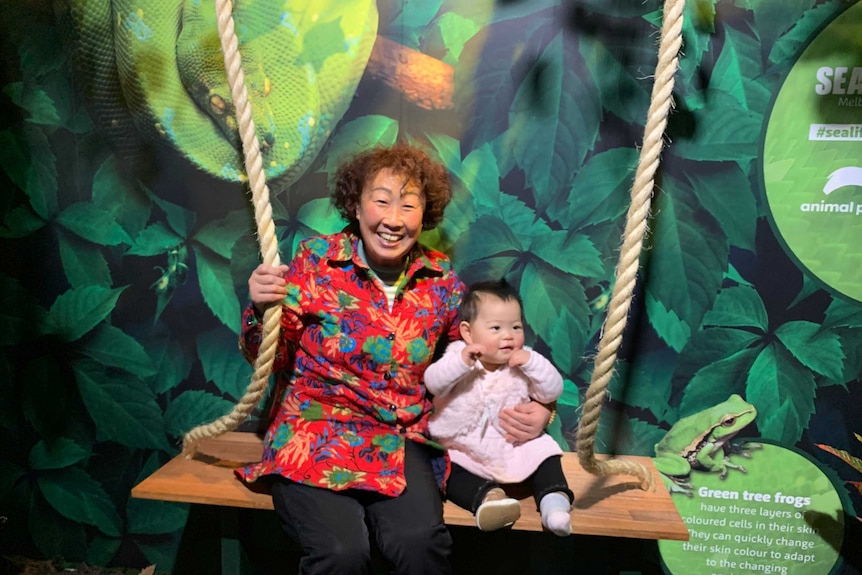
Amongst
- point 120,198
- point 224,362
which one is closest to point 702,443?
point 224,362

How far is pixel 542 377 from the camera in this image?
4.95 feet

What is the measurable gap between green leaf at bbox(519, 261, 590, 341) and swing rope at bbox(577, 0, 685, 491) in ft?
1.31

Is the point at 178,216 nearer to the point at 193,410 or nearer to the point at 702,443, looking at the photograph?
the point at 193,410

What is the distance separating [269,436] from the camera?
1560 mm

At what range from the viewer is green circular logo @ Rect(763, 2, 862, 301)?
1.56 meters

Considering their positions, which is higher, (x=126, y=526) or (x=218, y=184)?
(x=218, y=184)

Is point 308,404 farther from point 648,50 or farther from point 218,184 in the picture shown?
point 648,50

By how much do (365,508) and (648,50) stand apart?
1311 millimetres

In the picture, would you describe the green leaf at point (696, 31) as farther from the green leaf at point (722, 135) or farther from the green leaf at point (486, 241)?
the green leaf at point (486, 241)

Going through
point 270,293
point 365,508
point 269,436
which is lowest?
point 365,508

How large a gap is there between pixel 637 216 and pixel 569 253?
43cm

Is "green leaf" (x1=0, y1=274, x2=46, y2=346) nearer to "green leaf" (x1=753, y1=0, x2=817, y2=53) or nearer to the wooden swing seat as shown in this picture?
the wooden swing seat

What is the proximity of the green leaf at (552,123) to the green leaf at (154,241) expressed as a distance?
95 centimetres

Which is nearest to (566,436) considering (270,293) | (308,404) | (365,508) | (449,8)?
(365,508)
